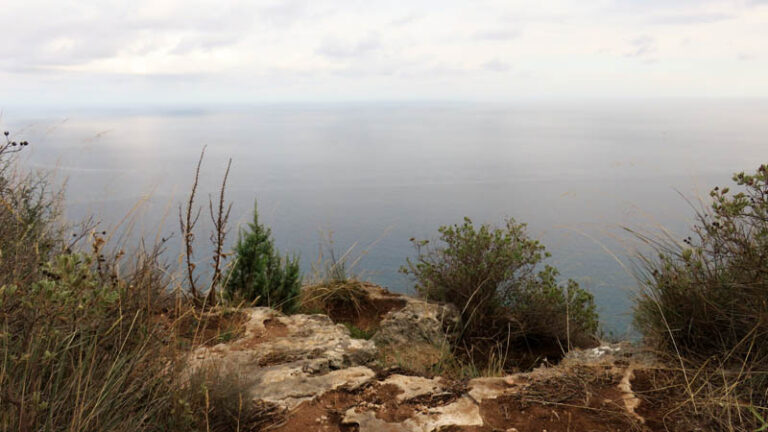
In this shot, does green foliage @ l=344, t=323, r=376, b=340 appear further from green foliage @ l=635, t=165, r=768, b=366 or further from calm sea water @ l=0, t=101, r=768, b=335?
green foliage @ l=635, t=165, r=768, b=366

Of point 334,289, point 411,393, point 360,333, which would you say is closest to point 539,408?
point 411,393

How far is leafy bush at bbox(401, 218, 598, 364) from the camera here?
6086mm

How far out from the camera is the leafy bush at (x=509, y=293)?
240 inches

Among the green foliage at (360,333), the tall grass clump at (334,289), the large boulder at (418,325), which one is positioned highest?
the tall grass clump at (334,289)

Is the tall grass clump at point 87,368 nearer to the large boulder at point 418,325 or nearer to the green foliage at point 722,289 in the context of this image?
the large boulder at point 418,325

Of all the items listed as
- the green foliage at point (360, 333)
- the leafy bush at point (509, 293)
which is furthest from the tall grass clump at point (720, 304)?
the green foliage at point (360, 333)

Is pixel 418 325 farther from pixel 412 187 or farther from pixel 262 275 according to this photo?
pixel 412 187

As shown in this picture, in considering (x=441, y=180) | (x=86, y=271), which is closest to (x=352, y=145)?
(x=441, y=180)

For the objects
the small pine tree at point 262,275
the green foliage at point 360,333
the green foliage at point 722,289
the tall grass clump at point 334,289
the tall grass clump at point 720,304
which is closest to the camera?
the tall grass clump at point 720,304

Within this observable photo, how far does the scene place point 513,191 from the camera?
24.0m

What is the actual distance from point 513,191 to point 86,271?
75.2ft

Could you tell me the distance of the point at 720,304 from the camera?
11.2 feet

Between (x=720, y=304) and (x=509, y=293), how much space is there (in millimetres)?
3020

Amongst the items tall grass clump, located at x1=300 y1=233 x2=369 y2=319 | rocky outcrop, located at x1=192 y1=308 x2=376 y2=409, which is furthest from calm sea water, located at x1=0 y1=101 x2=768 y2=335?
rocky outcrop, located at x1=192 y1=308 x2=376 y2=409
